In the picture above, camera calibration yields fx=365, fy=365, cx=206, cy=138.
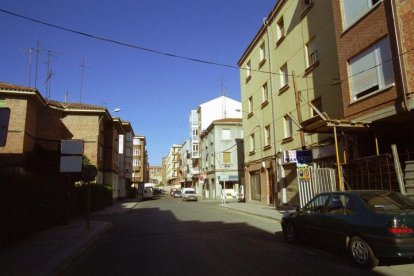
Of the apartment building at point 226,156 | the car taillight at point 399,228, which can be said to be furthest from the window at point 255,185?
the car taillight at point 399,228

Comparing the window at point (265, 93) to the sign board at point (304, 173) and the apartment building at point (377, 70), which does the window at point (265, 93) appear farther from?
the apartment building at point (377, 70)

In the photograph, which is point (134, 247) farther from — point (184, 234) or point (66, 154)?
point (66, 154)

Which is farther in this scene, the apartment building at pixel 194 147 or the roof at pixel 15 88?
the apartment building at pixel 194 147

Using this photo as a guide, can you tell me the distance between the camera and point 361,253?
276 inches

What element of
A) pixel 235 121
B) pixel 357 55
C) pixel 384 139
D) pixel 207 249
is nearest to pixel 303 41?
pixel 357 55

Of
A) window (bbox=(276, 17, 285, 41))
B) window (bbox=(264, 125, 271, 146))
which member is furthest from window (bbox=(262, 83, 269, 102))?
window (bbox=(276, 17, 285, 41))

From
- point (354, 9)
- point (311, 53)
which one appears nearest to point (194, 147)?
point (311, 53)

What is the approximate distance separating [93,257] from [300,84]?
15.0 meters

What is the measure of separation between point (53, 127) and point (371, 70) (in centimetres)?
2296

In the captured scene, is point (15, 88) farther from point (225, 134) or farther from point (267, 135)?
point (225, 134)

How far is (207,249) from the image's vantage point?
30.5ft

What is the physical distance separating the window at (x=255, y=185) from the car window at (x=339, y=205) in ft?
63.9

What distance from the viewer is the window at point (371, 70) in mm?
12095

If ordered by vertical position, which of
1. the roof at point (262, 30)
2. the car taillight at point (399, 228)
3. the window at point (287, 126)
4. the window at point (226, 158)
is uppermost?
the roof at point (262, 30)
